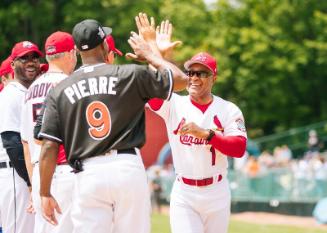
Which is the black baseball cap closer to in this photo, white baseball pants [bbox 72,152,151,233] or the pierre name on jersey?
the pierre name on jersey

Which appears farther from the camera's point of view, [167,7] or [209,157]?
[167,7]

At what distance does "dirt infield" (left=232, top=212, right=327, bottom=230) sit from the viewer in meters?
24.5

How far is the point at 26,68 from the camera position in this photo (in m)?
8.77

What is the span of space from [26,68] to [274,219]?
61.5ft

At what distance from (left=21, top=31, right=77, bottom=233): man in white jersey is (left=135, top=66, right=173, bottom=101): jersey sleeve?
4.41 ft

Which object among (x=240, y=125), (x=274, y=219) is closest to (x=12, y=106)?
(x=240, y=125)

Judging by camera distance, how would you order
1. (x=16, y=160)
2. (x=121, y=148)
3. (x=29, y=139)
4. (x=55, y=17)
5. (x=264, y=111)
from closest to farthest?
(x=121, y=148) < (x=29, y=139) < (x=16, y=160) < (x=55, y=17) < (x=264, y=111)

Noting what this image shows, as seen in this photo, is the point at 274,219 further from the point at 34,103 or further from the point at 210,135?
the point at 34,103

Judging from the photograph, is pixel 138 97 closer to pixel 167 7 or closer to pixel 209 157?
pixel 209 157

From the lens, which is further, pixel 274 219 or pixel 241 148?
pixel 274 219

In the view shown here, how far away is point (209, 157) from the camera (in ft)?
28.4

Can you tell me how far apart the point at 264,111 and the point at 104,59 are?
4243 cm

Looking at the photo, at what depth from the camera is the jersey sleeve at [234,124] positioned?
865 cm

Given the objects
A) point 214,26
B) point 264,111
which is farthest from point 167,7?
point 264,111
